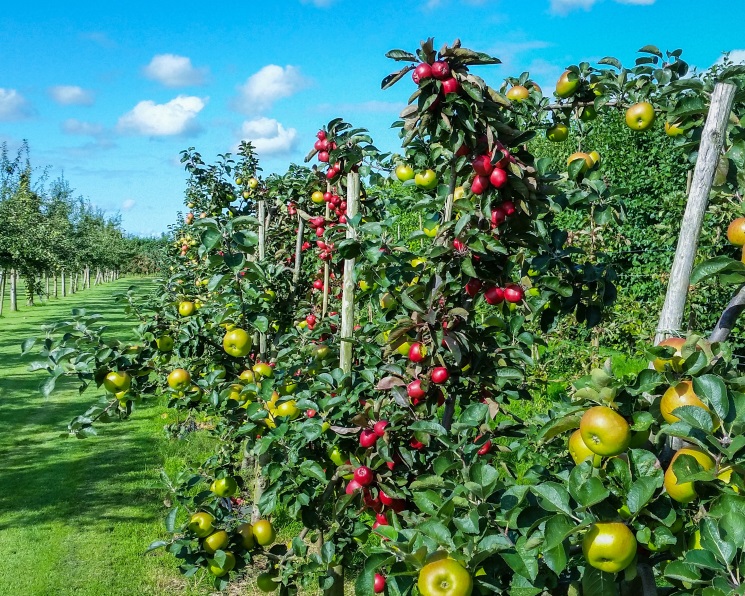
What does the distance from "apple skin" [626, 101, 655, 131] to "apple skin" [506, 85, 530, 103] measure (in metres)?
0.38

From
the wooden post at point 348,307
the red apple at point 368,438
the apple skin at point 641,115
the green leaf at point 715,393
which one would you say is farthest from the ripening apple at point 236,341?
the green leaf at point 715,393

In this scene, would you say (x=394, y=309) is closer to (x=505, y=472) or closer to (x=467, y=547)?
(x=505, y=472)

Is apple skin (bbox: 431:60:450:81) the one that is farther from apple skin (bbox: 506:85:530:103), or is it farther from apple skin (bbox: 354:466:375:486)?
apple skin (bbox: 354:466:375:486)

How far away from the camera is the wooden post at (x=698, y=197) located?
1.34 metres

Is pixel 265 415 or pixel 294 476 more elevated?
pixel 265 415

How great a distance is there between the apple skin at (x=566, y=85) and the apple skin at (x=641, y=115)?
0.74 ft

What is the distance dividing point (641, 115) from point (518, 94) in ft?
1.48

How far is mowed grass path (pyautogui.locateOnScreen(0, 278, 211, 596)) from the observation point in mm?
4305

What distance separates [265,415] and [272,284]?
1.35 m

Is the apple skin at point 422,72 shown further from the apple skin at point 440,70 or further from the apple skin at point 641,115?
the apple skin at point 641,115

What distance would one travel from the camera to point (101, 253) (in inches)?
1233

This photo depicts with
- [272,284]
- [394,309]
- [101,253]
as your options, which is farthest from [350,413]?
[101,253]

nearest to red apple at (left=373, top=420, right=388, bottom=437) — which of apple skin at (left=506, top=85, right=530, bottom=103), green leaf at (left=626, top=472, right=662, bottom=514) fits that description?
green leaf at (left=626, top=472, right=662, bottom=514)

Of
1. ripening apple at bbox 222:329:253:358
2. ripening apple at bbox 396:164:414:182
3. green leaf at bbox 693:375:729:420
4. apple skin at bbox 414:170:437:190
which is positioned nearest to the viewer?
green leaf at bbox 693:375:729:420
